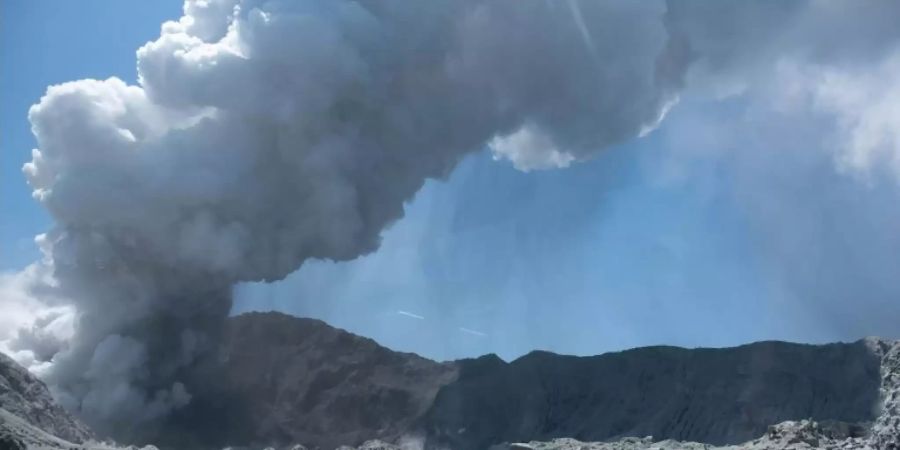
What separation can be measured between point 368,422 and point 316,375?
8.54 meters

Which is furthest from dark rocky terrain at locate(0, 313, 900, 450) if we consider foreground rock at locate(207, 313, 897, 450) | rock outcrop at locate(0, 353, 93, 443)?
rock outcrop at locate(0, 353, 93, 443)

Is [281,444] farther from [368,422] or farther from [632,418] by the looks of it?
[632,418]

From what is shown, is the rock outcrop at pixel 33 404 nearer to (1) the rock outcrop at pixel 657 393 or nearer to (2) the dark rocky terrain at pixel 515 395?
(2) the dark rocky terrain at pixel 515 395

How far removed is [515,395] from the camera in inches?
3748

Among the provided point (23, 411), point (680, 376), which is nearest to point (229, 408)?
point (23, 411)

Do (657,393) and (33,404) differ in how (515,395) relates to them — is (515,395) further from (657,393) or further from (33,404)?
(33,404)

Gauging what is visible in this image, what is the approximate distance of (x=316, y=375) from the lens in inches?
4087

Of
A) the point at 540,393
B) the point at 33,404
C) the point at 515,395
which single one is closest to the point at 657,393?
the point at 540,393

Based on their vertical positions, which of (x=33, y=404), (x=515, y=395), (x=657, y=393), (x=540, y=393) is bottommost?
(x=33, y=404)

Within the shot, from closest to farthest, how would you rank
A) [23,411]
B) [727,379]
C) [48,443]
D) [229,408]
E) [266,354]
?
[48,443] < [23,411] < [229,408] < [727,379] < [266,354]

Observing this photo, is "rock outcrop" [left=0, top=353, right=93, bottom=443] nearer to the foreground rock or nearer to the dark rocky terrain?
the dark rocky terrain

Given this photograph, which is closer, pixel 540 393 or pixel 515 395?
pixel 515 395

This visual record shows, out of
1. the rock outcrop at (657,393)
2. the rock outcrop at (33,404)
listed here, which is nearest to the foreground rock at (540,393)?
the rock outcrop at (657,393)

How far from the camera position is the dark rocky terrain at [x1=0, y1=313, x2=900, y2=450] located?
8856cm
